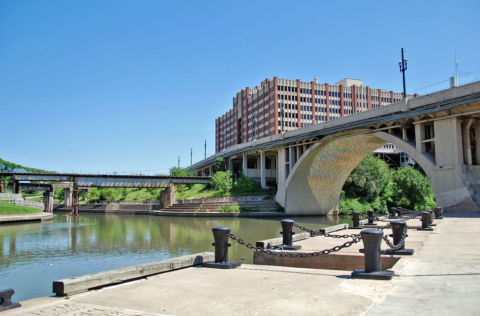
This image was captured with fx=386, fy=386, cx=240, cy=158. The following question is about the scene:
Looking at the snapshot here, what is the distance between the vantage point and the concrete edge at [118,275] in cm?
598

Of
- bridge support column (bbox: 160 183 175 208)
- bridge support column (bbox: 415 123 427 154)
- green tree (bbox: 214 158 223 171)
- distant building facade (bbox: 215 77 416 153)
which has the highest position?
distant building facade (bbox: 215 77 416 153)

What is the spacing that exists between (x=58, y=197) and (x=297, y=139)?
3071 inches

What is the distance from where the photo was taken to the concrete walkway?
15.8ft

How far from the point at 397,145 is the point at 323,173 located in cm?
1850

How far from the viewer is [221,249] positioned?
337 inches

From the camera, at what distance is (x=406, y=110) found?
92.3 ft

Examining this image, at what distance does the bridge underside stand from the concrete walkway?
109 feet

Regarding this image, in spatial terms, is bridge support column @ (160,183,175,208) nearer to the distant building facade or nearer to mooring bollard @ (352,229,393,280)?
the distant building facade

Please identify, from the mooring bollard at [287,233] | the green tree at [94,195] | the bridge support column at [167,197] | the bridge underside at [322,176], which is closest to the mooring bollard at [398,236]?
the mooring bollard at [287,233]

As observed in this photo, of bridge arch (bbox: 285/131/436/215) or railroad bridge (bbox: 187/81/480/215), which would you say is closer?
railroad bridge (bbox: 187/81/480/215)

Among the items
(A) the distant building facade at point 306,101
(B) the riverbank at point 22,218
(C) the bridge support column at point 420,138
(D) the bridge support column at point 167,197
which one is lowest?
(B) the riverbank at point 22,218

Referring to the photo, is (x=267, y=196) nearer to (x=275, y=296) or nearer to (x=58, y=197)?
(x=275, y=296)

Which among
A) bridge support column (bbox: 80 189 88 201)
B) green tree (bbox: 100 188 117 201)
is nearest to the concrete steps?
green tree (bbox: 100 188 117 201)

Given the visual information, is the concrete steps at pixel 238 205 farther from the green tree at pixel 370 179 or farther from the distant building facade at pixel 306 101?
the distant building facade at pixel 306 101
